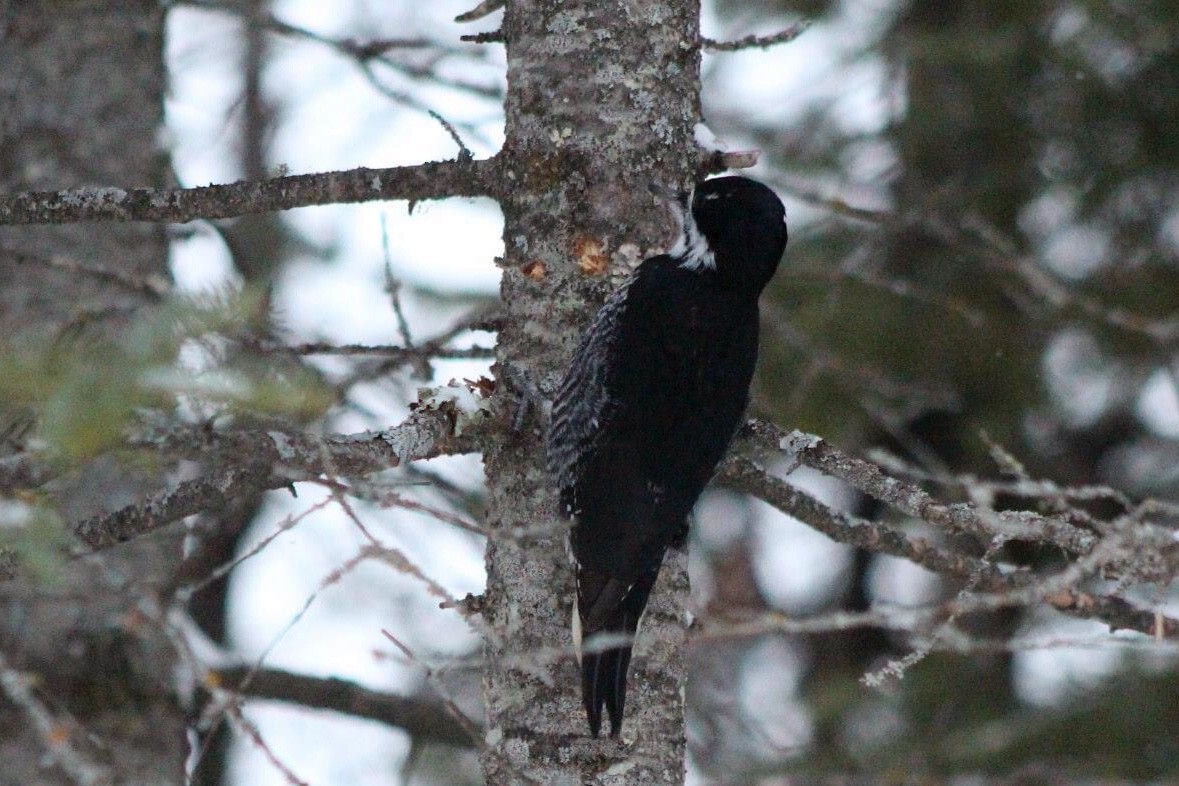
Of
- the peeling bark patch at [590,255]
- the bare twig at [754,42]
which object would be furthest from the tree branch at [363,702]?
the bare twig at [754,42]

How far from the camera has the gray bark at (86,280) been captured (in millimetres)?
4195

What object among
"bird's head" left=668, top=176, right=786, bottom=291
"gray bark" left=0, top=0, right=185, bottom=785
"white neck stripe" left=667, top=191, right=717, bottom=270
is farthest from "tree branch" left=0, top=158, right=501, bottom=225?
"gray bark" left=0, top=0, right=185, bottom=785

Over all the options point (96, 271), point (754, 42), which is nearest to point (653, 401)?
point (754, 42)

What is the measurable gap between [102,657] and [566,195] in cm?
215

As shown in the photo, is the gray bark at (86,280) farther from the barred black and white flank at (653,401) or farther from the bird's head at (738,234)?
the bird's head at (738,234)

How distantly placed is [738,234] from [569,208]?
72 cm

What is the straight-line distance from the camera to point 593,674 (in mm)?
2832

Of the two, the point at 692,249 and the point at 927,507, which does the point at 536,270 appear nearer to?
the point at 692,249

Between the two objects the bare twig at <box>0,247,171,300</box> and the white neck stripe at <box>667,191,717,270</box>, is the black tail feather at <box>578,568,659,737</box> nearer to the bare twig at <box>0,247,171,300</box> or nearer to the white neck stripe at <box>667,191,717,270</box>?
the white neck stripe at <box>667,191,717,270</box>

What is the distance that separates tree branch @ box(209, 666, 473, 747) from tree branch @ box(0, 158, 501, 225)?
66.7 inches

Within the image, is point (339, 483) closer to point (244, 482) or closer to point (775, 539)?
point (244, 482)

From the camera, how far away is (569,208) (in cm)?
317

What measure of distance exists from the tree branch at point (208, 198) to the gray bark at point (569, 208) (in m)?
0.33

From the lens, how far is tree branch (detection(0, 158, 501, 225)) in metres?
2.90
